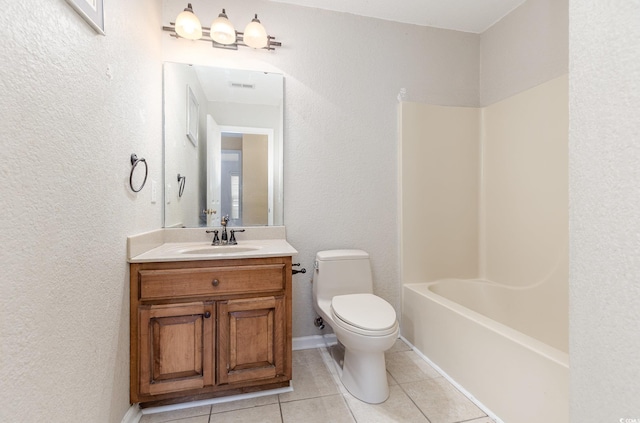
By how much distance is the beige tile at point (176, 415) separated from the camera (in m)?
1.39

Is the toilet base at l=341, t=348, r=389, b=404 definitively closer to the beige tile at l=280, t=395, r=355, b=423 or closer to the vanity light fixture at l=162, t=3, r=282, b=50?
the beige tile at l=280, t=395, r=355, b=423

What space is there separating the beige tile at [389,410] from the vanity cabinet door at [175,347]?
0.76 metres

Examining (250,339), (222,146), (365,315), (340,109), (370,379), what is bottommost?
(370,379)

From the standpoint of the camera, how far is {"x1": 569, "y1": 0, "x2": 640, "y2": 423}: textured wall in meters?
0.46

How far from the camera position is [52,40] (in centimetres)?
82

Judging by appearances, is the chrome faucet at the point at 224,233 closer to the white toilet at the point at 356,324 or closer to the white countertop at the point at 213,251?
the white countertop at the point at 213,251

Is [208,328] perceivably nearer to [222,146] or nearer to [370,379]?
[370,379]

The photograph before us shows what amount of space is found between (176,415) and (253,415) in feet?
1.26

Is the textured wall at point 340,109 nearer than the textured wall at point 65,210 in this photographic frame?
No

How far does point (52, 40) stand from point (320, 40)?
5.44 ft

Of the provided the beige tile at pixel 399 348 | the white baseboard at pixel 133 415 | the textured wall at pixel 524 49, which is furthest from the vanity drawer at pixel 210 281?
the textured wall at pixel 524 49

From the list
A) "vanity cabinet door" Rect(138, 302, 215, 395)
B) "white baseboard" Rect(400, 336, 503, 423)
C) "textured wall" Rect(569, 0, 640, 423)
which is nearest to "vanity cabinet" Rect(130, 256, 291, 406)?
"vanity cabinet door" Rect(138, 302, 215, 395)

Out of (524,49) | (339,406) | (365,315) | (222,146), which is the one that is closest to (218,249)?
(222,146)

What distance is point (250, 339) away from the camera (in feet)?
4.91
